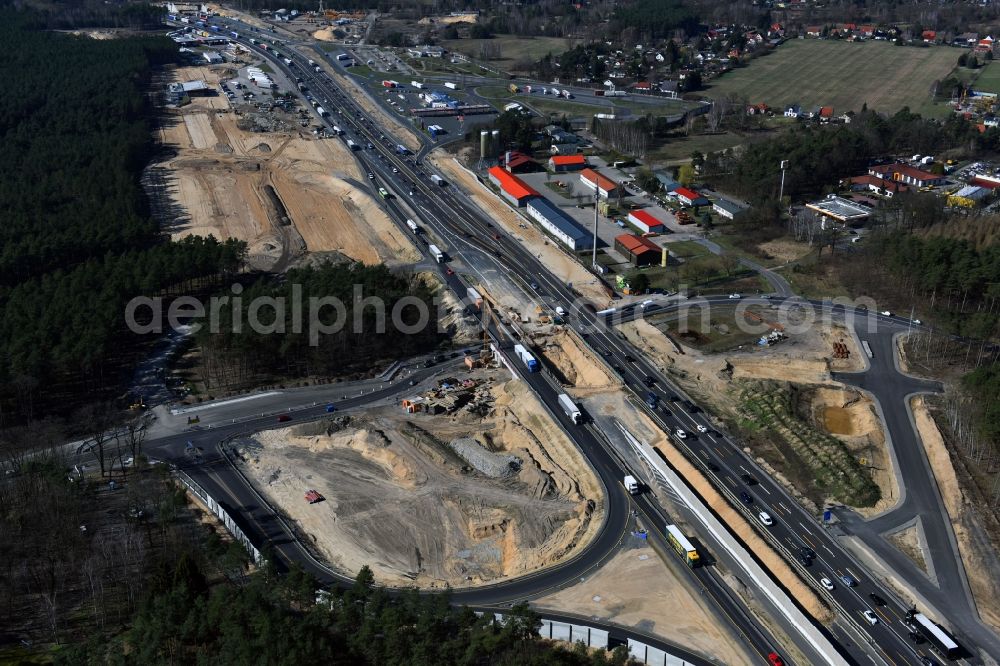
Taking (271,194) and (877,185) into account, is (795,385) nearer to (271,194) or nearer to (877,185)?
(877,185)

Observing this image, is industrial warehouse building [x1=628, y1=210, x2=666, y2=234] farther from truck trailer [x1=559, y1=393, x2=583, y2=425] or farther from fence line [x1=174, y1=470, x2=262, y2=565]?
fence line [x1=174, y1=470, x2=262, y2=565]

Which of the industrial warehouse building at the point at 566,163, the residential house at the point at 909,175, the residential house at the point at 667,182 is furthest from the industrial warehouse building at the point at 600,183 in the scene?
the residential house at the point at 909,175

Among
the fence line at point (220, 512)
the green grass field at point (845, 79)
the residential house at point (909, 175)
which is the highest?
the green grass field at point (845, 79)

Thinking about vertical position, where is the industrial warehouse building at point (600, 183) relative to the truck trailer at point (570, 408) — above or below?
above

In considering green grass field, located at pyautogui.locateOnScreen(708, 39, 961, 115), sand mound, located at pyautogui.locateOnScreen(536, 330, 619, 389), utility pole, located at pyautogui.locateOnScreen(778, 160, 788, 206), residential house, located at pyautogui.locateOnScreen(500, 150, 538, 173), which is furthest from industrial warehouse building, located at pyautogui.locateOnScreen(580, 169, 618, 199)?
green grass field, located at pyautogui.locateOnScreen(708, 39, 961, 115)

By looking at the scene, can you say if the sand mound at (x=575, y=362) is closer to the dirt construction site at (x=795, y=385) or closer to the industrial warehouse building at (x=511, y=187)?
the dirt construction site at (x=795, y=385)

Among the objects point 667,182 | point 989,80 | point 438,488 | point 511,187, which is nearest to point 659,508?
point 438,488

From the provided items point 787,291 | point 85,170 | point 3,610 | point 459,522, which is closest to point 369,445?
point 459,522

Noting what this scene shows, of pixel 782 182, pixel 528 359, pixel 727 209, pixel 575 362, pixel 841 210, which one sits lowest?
pixel 575 362
